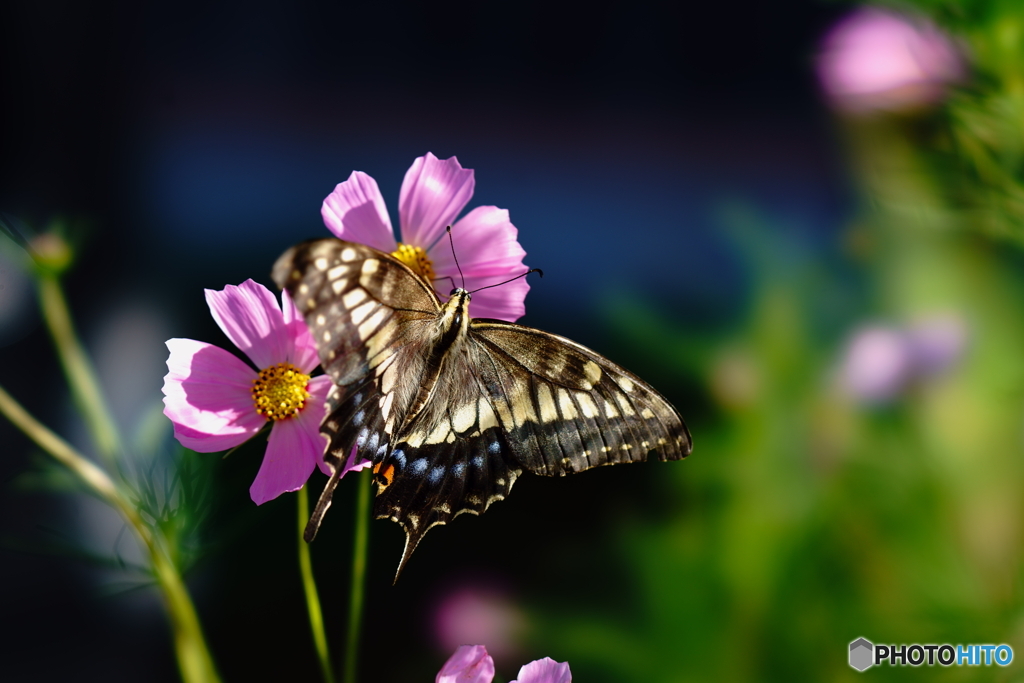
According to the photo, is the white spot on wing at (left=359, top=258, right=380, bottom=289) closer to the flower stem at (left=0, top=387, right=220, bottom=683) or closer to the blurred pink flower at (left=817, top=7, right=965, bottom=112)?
the flower stem at (left=0, top=387, right=220, bottom=683)

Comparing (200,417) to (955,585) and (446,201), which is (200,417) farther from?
(955,585)

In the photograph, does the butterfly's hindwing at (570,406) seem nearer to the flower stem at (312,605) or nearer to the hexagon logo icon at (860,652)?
the flower stem at (312,605)

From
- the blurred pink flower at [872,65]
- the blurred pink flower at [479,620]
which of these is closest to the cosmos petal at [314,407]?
the blurred pink flower at [479,620]

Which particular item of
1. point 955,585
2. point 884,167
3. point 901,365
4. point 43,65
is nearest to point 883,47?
point 884,167

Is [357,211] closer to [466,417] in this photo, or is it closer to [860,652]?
[466,417]

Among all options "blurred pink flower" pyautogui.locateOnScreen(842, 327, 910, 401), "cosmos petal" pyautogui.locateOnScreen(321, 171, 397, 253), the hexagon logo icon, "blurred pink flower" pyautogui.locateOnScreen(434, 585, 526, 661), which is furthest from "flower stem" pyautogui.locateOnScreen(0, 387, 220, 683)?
"blurred pink flower" pyautogui.locateOnScreen(842, 327, 910, 401)

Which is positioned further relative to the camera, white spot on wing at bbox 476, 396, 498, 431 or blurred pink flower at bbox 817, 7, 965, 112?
blurred pink flower at bbox 817, 7, 965, 112

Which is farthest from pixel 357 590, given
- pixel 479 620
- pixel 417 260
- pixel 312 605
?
pixel 479 620
